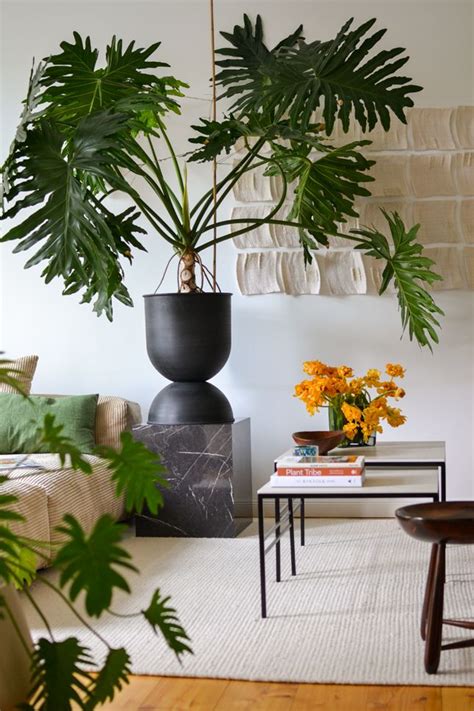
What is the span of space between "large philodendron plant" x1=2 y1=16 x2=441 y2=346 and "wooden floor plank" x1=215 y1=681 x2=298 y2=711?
76.6 inches

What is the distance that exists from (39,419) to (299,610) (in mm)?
2026

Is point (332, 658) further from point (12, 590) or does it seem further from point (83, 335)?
point (83, 335)

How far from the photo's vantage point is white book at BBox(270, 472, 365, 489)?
133 inches

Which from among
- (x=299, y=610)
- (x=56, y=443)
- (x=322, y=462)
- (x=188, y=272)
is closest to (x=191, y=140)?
(x=188, y=272)

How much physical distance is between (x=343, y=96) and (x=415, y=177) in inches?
40.1

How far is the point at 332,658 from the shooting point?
2.94 meters

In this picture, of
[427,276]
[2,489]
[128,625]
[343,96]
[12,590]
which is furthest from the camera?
[427,276]

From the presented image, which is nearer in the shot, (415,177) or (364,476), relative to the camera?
(364,476)

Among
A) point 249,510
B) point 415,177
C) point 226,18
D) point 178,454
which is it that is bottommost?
point 249,510

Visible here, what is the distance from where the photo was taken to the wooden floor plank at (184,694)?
2.61 metres

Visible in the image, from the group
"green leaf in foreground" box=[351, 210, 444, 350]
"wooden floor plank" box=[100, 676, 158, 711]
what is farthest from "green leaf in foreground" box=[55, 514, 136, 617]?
"green leaf in foreground" box=[351, 210, 444, 350]

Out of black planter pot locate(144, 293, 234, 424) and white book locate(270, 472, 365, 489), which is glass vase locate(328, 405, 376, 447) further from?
white book locate(270, 472, 365, 489)

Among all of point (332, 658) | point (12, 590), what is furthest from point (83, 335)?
point (12, 590)

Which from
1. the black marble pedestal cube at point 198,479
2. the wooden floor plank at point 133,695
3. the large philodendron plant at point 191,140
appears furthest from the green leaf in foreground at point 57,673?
the black marble pedestal cube at point 198,479
